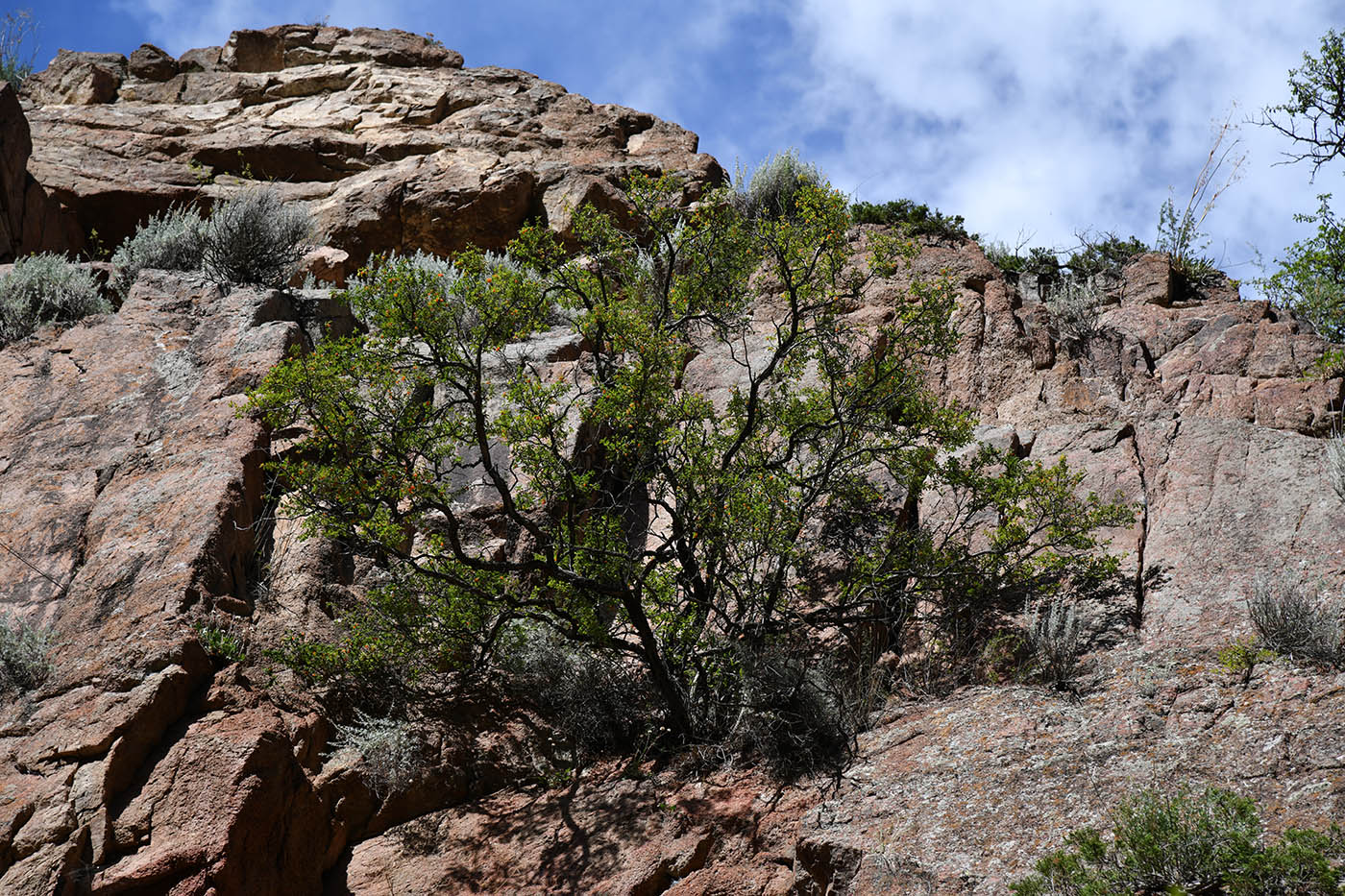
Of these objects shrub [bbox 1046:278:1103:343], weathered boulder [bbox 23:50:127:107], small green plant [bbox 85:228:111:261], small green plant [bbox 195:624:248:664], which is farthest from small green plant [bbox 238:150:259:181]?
shrub [bbox 1046:278:1103:343]

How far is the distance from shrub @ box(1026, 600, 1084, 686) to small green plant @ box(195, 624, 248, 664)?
574 centimetres

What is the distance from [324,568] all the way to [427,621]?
4.58ft

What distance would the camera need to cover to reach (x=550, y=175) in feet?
47.6

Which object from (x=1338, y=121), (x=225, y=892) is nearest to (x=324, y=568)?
(x=225, y=892)

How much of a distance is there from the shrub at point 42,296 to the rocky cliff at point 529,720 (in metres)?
0.42

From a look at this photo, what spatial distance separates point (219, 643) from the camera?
6719 mm

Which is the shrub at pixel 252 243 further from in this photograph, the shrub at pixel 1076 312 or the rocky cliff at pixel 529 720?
the shrub at pixel 1076 312

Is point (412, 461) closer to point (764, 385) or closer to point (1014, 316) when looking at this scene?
point (764, 385)

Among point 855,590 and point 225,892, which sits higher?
point 855,590

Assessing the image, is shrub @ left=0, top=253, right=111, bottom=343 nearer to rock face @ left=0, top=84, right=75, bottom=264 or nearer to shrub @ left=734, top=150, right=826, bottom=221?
rock face @ left=0, top=84, right=75, bottom=264

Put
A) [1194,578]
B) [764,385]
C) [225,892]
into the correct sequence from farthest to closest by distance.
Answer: [764,385] → [1194,578] → [225,892]

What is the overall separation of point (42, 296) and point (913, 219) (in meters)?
10.7

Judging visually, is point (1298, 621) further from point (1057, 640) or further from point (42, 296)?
point (42, 296)

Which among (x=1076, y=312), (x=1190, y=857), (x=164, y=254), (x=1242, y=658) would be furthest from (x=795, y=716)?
(x=164, y=254)
